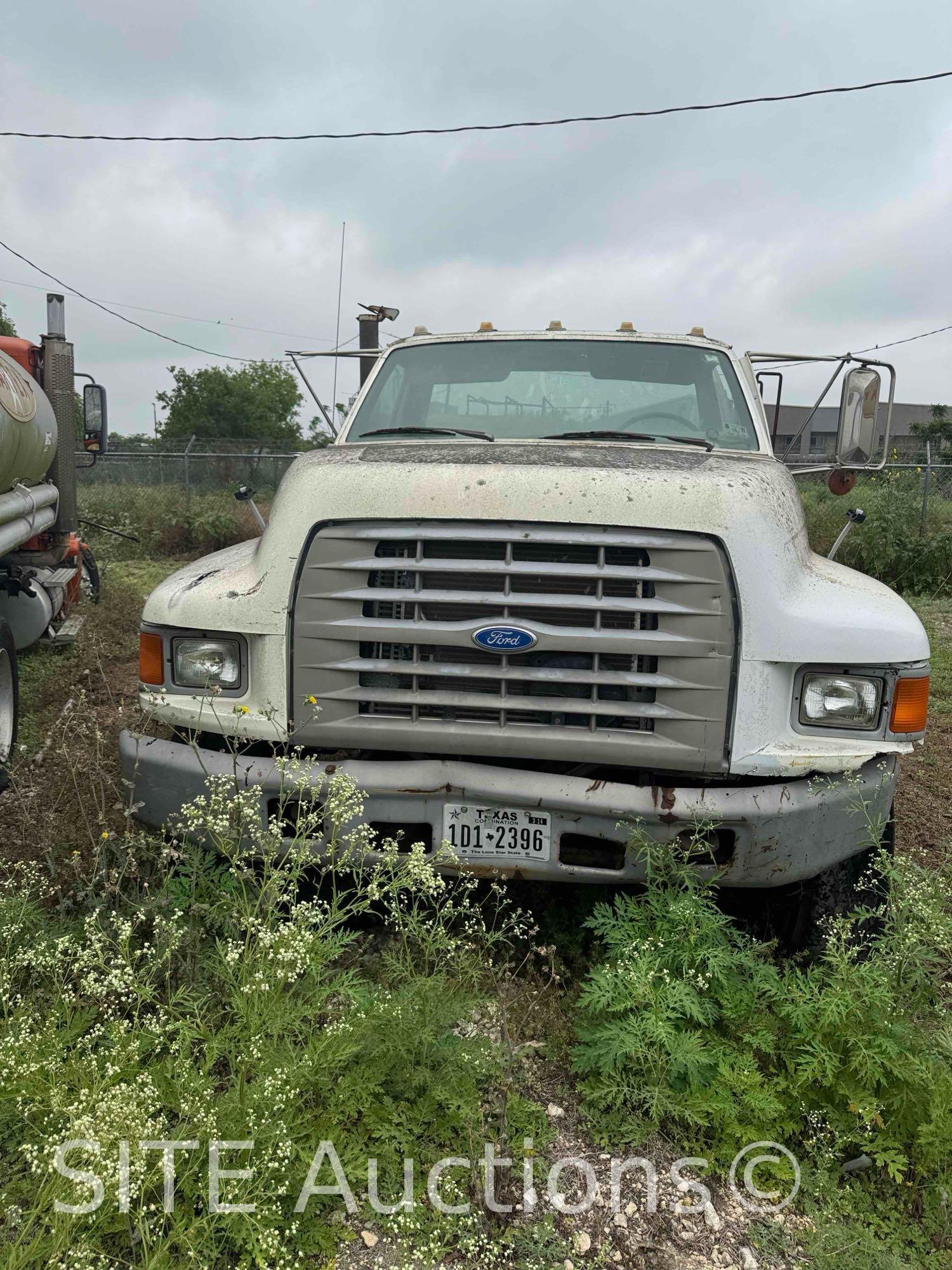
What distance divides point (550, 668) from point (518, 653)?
0.12 metres

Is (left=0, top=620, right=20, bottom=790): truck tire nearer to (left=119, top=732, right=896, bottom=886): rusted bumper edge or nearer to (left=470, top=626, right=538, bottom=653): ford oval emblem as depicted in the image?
(left=119, top=732, right=896, bottom=886): rusted bumper edge

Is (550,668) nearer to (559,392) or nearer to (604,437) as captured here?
(604,437)

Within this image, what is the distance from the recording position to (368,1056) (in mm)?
2344

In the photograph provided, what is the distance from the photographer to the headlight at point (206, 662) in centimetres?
296

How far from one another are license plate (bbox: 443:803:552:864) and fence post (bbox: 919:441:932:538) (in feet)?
35.9

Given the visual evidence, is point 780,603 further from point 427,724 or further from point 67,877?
point 67,877

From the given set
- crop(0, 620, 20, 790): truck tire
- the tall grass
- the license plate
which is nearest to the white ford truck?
the license plate

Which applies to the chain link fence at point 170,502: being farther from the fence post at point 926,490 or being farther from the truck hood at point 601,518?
the truck hood at point 601,518

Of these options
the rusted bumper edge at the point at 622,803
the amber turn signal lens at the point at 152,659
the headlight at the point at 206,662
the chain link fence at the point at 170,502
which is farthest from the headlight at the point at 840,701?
the chain link fence at the point at 170,502

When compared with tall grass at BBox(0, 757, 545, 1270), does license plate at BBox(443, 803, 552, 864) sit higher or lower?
higher

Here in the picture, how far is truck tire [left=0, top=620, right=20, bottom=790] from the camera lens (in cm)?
507

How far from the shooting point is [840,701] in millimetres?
2760

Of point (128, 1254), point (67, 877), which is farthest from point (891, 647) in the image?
point (67, 877)

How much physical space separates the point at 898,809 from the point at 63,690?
5.53 metres
